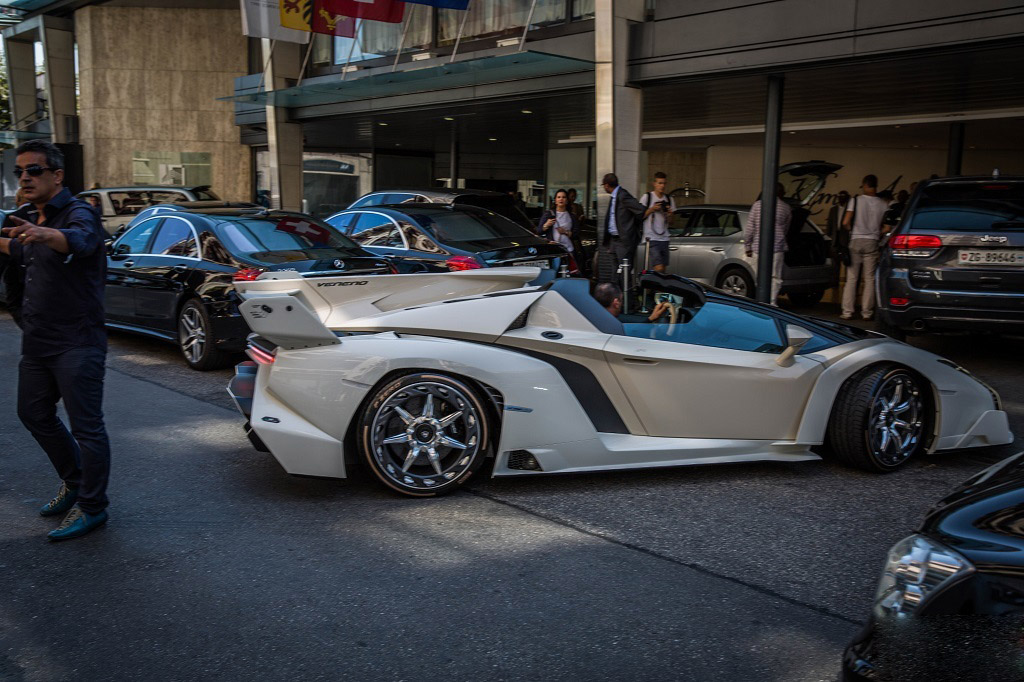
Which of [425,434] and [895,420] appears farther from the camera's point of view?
[895,420]

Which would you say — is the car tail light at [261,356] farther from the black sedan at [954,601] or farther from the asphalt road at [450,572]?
the black sedan at [954,601]

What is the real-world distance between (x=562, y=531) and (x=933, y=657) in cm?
252

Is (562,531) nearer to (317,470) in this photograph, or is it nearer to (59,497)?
(317,470)

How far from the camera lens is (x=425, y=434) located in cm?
476

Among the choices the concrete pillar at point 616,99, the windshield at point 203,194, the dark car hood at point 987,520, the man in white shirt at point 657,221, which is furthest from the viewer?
the windshield at point 203,194

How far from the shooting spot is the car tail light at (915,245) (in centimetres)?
843

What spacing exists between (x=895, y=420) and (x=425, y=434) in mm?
2776

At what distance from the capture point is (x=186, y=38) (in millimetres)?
32719

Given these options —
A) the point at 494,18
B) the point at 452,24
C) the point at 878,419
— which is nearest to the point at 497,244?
the point at 878,419

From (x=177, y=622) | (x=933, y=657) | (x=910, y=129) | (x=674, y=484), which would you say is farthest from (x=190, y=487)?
(x=910, y=129)

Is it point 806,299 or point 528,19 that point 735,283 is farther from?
point 528,19

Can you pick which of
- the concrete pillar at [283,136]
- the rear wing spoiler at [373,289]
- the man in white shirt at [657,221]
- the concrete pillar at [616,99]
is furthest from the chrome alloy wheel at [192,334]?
the concrete pillar at [283,136]

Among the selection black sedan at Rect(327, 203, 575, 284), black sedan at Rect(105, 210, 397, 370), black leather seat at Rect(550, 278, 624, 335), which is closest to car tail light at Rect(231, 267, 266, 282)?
black sedan at Rect(105, 210, 397, 370)

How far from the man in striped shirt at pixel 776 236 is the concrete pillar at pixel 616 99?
5.93 ft
